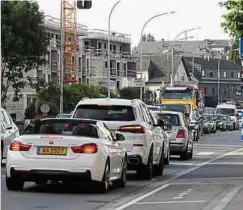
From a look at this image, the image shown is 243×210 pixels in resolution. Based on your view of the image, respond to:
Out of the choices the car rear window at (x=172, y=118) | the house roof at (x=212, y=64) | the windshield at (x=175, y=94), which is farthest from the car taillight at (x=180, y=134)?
the house roof at (x=212, y=64)

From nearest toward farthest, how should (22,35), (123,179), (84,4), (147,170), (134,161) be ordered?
(123,179)
(134,161)
(147,170)
(84,4)
(22,35)

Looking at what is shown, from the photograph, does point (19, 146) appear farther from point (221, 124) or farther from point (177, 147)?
point (221, 124)

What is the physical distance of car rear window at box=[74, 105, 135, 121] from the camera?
1853 centimetres

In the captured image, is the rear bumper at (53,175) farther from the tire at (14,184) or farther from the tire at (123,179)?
the tire at (123,179)

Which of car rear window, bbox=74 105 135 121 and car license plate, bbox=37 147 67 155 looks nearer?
car license plate, bbox=37 147 67 155

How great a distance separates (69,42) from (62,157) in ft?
270

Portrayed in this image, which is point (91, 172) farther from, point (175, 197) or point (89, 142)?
point (175, 197)

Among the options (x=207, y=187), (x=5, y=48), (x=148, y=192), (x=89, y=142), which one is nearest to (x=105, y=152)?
(x=89, y=142)

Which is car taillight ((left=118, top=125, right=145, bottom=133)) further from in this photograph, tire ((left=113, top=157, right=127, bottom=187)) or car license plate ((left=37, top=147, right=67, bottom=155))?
car license plate ((left=37, top=147, right=67, bottom=155))

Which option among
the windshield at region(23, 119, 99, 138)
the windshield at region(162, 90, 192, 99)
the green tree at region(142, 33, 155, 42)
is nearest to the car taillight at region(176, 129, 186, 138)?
the windshield at region(23, 119, 99, 138)

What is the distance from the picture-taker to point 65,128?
51.1ft

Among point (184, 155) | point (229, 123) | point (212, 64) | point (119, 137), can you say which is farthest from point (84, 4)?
point (212, 64)

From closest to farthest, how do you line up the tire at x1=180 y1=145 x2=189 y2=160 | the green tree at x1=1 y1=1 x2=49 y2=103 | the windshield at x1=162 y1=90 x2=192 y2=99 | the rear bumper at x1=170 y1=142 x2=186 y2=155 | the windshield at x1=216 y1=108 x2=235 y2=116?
the rear bumper at x1=170 y1=142 x2=186 y2=155, the tire at x1=180 y1=145 x2=189 y2=160, the green tree at x1=1 y1=1 x2=49 y2=103, the windshield at x1=162 y1=90 x2=192 y2=99, the windshield at x1=216 y1=108 x2=235 y2=116

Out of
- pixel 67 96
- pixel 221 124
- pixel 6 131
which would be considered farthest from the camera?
pixel 221 124
